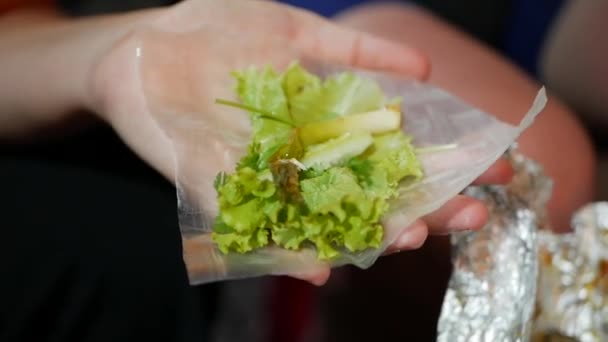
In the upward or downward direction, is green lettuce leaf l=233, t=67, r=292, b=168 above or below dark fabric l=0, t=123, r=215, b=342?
above

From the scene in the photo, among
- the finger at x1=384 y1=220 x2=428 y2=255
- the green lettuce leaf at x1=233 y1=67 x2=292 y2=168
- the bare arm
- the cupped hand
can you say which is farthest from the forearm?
the bare arm

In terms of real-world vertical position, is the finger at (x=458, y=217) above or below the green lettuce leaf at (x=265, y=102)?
above

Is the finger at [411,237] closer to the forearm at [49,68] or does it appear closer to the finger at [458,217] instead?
the finger at [458,217]

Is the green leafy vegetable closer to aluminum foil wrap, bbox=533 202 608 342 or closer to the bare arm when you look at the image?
aluminum foil wrap, bbox=533 202 608 342

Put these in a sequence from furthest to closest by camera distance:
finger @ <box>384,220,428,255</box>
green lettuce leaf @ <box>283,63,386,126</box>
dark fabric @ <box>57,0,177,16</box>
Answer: dark fabric @ <box>57,0,177,16</box> < green lettuce leaf @ <box>283,63,386,126</box> < finger @ <box>384,220,428,255</box>

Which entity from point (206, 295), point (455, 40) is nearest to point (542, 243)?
point (455, 40)

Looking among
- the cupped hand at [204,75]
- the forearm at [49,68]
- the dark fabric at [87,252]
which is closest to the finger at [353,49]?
the cupped hand at [204,75]

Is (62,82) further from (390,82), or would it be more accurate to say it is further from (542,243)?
(542,243)
